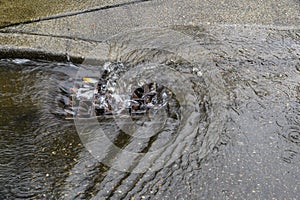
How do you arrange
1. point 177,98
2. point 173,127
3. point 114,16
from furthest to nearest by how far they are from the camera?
point 114,16
point 177,98
point 173,127

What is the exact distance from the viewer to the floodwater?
218 centimetres

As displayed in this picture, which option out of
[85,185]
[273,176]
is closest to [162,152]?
[85,185]

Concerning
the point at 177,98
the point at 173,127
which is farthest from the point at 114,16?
the point at 173,127

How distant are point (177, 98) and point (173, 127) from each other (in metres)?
0.27

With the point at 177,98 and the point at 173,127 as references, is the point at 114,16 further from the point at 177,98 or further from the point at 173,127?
the point at 173,127

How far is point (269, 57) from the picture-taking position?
3039 mm

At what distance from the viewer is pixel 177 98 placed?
8.86 feet

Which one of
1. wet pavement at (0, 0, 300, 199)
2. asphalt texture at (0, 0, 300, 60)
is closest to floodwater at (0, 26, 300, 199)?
wet pavement at (0, 0, 300, 199)

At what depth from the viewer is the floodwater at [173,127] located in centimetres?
218

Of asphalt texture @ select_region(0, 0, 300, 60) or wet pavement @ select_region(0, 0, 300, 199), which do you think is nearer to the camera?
wet pavement @ select_region(0, 0, 300, 199)

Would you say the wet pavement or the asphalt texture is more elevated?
the asphalt texture

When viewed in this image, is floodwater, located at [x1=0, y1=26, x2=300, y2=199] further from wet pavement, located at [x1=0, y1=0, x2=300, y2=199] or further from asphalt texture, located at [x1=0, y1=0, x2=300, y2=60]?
asphalt texture, located at [x1=0, y1=0, x2=300, y2=60]

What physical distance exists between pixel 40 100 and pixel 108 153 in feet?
2.33

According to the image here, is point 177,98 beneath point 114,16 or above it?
beneath
